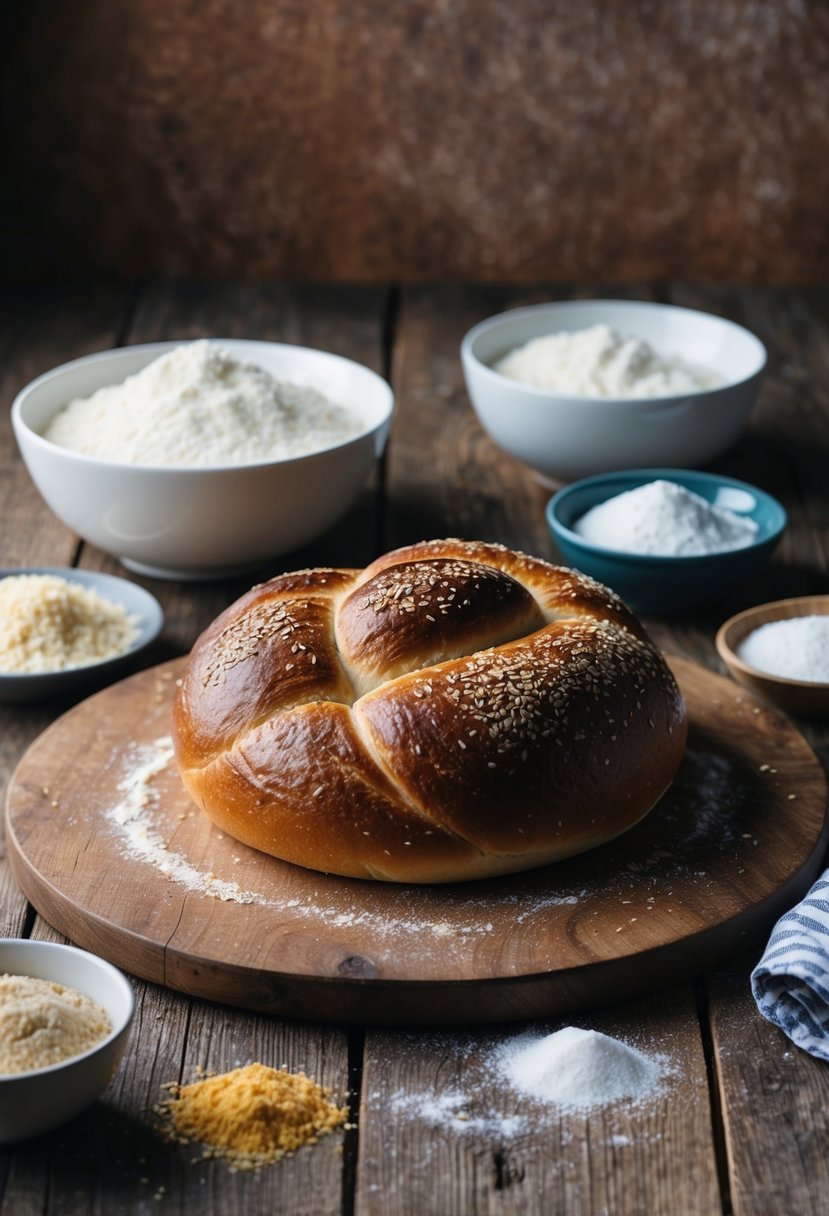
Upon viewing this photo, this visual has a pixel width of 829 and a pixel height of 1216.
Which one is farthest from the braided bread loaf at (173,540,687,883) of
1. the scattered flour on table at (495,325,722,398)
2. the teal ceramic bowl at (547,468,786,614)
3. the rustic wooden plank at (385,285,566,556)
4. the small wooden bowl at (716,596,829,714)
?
the scattered flour on table at (495,325,722,398)

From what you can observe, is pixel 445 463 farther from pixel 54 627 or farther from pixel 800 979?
pixel 800 979

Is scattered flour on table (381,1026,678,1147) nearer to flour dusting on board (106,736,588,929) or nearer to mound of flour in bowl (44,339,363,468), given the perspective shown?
flour dusting on board (106,736,588,929)

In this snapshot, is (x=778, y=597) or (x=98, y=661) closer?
(x=98, y=661)

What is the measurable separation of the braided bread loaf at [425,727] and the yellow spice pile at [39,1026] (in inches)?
12.8

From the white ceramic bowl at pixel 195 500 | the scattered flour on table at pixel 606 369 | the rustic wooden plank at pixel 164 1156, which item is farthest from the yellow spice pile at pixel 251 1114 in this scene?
the scattered flour on table at pixel 606 369

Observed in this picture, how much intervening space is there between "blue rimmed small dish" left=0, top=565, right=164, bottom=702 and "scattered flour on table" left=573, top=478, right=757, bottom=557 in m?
0.68

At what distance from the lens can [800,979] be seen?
135 centimetres

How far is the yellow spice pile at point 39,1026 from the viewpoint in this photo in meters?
1.17

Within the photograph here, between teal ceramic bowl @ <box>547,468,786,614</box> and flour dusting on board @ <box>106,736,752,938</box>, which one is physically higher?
flour dusting on board @ <box>106,736,752,938</box>

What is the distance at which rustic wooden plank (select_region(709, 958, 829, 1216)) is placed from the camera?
3.85 ft

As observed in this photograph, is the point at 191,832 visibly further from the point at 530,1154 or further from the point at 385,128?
the point at 385,128

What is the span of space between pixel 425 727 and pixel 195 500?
0.81 m

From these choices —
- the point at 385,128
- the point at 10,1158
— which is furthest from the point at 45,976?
the point at 385,128

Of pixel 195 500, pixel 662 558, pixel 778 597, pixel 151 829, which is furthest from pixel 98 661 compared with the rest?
pixel 778 597
